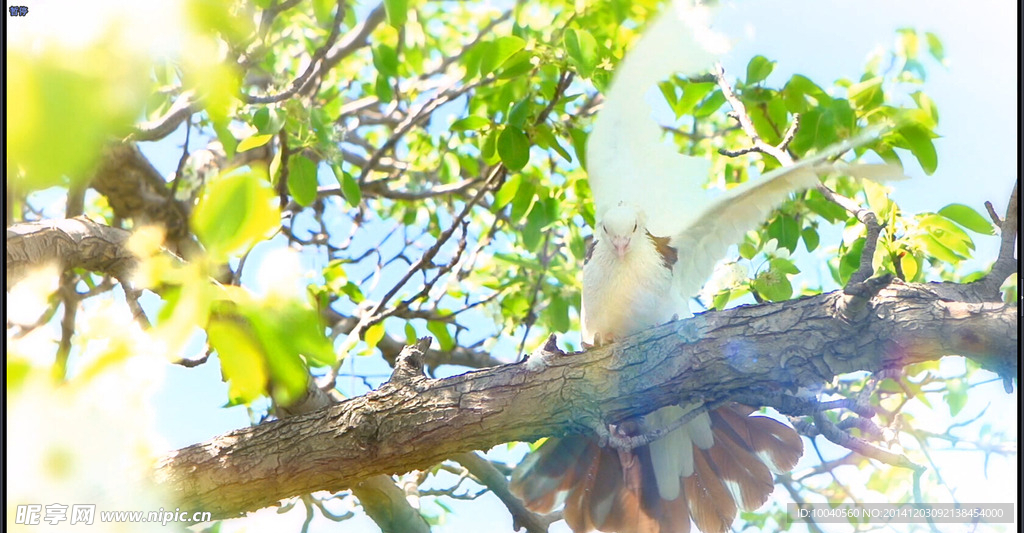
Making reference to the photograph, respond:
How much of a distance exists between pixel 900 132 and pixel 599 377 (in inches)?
51.7

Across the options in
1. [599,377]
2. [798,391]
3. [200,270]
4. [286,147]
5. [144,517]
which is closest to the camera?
[200,270]

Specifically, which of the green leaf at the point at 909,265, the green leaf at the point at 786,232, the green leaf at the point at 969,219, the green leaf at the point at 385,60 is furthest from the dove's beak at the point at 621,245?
the green leaf at the point at 385,60

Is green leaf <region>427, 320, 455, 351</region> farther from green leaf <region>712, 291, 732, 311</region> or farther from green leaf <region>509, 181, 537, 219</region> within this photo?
green leaf <region>712, 291, 732, 311</region>

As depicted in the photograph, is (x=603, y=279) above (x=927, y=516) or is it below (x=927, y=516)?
above

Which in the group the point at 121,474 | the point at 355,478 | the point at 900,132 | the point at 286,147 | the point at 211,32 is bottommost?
the point at 121,474

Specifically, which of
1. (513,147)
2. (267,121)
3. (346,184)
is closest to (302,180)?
(346,184)

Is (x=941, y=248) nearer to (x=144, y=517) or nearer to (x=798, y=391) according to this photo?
(x=798, y=391)

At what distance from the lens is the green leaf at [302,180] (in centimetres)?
272

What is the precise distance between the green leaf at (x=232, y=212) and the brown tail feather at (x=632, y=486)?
2.04m

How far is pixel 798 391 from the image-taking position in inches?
70.6

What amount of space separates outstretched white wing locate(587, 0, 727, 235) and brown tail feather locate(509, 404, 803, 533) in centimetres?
73

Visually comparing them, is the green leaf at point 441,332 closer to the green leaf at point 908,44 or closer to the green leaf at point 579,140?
the green leaf at point 579,140

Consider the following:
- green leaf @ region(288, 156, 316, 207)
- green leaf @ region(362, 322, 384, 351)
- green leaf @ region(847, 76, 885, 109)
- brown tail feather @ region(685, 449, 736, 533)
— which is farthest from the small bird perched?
green leaf @ region(288, 156, 316, 207)

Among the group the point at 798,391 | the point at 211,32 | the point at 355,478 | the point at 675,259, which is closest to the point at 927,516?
the point at 798,391
